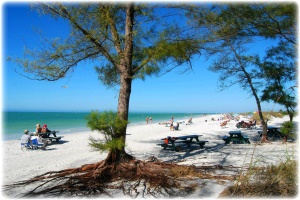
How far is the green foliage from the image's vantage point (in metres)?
4.89

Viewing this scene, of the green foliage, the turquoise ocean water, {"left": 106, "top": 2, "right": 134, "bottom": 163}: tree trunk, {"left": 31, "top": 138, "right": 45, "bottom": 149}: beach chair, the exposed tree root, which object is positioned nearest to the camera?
the exposed tree root

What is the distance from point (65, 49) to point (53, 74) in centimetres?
66

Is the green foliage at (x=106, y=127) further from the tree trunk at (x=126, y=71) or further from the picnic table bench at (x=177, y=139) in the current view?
the picnic table bench at (x=177, y=139)

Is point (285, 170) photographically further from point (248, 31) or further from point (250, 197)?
point (248, 31)

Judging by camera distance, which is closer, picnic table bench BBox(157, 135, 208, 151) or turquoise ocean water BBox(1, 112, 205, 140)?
picnic table bench BBox(157, 135, 208, 151)

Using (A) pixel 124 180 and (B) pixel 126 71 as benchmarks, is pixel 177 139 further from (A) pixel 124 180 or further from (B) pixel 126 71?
(A) pixel 124 180

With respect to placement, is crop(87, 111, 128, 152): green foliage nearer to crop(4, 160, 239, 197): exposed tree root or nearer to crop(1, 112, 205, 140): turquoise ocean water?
crop(1, 112, 205, 140): turquoise ocean water

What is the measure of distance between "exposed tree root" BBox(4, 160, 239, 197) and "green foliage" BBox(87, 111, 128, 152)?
2.09 feet

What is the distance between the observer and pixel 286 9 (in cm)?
533

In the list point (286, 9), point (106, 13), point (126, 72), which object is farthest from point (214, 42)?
point (106, 13)

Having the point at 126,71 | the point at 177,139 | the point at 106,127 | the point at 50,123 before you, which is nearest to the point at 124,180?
the point at 106,127

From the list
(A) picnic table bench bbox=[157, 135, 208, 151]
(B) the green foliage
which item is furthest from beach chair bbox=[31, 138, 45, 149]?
(B) the green foliage

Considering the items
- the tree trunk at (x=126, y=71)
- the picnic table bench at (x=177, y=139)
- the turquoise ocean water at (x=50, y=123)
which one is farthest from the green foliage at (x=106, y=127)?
the picnic table bench at (x=177, y=139)

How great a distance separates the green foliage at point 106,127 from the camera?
4.89 metres
